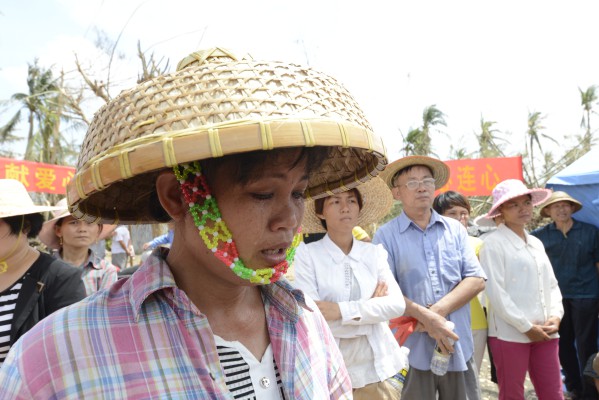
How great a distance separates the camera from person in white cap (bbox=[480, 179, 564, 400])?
11.7ft

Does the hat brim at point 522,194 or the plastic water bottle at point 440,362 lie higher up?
the hat brim at point 522,194

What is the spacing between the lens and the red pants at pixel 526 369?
11.7 ft

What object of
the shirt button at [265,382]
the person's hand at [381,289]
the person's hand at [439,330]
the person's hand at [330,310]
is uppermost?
the shirt button at [265,382]

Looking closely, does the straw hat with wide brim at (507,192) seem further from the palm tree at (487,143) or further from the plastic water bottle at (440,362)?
the palm tree at (487,143)

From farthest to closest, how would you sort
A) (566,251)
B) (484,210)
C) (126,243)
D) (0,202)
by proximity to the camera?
(484,210)
(126,243)
(566,251)
(0,202)

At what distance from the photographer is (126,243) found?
7.33 meters

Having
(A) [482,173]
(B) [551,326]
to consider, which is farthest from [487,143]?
(B) [551,326]

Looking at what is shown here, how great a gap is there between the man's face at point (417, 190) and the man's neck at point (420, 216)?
2 cm

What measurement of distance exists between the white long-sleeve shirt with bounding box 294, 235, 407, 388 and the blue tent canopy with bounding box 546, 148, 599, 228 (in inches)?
149

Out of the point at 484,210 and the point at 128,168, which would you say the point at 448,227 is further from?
the point at 484,210

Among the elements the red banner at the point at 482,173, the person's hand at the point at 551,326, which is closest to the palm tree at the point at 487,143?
the red banner at the point at 482,173

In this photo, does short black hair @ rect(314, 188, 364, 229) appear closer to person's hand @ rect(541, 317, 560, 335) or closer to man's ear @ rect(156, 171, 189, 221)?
man's ear @ rect(156, 171, 189, 221)

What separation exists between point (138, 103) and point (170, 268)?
0.42m

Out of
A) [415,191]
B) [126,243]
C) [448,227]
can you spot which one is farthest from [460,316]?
[126,243]
